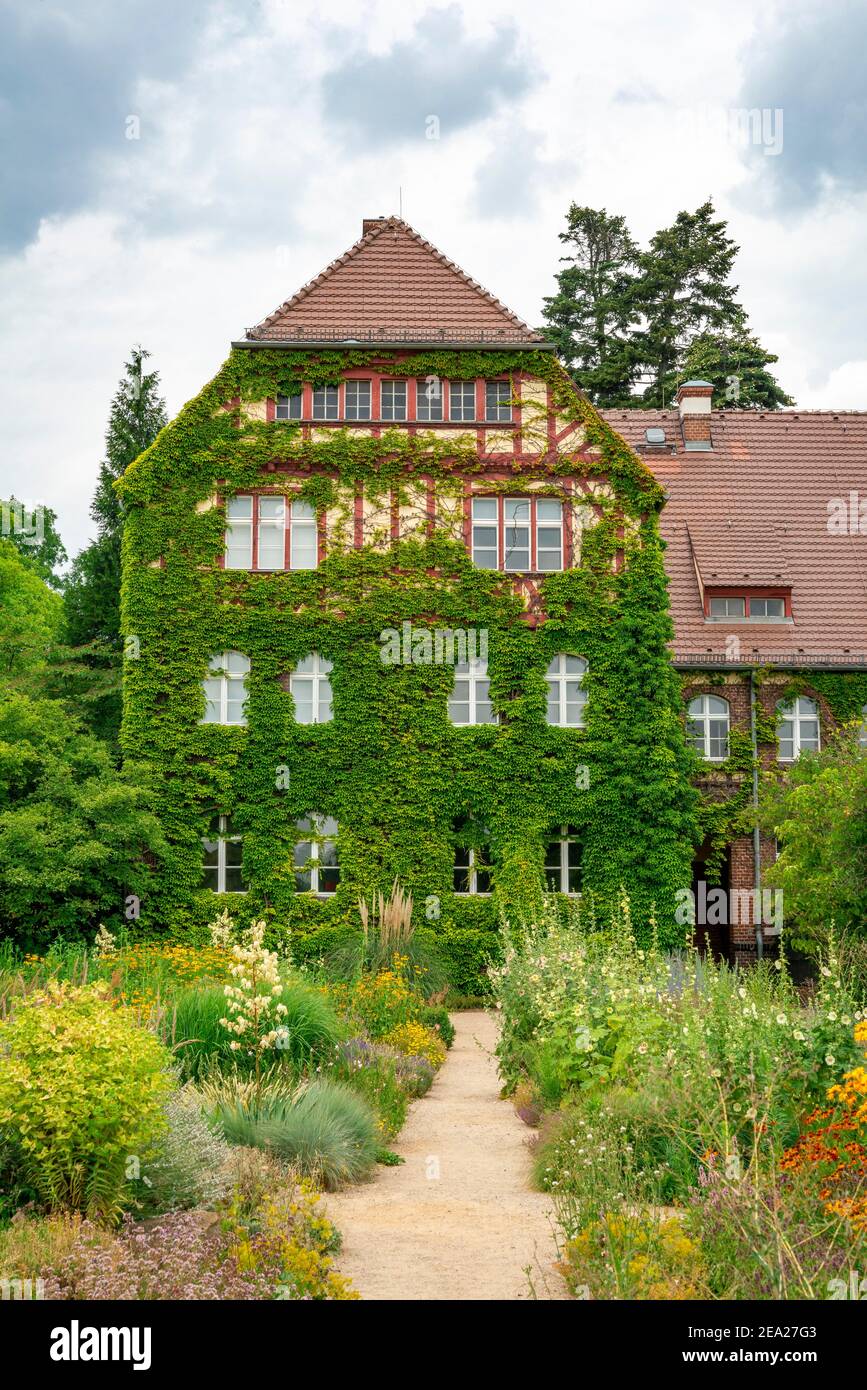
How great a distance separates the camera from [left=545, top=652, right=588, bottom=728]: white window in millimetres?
26000

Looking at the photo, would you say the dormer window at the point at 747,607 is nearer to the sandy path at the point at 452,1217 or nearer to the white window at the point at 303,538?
the white window at the point at 303,538

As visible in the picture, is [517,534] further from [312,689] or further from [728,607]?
[728,607]

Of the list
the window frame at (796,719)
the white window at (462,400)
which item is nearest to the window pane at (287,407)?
the white window at (462,400)

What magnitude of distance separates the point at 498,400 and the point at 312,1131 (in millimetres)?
19203

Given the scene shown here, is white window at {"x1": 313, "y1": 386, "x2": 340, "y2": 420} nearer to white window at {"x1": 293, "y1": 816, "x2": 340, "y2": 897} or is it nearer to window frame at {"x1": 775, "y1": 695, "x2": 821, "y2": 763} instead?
white window at {"x1": 293, "y1": 816, "x2": 340, "y2": 897}

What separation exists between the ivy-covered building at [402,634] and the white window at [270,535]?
0.14ft

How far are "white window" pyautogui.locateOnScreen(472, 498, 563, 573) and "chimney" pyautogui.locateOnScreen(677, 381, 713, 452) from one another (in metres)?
7.16

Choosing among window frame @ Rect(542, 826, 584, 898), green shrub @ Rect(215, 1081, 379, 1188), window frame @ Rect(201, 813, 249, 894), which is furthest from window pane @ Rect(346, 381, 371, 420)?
green shrub @ Rect(215, 1081, 379, 1188)

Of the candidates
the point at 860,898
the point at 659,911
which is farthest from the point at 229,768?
the point at 860,898

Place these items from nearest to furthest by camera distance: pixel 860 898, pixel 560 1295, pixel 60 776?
pixel 560 1295 < pixel 860 898 < pixel 60 776

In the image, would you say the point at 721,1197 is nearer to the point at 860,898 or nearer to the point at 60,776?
the point at 860,898

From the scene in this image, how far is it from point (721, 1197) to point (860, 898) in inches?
428
